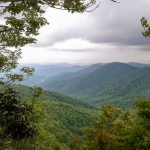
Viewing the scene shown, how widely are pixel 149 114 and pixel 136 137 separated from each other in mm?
2595

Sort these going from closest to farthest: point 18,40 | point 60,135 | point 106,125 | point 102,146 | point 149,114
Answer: point 18,40, point 149,114, point 102,146, point 106,125, point 60,135

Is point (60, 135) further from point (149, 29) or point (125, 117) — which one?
point (149, 29)

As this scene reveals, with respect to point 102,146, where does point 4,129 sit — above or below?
above

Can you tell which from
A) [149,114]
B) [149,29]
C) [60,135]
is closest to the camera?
[149,29]

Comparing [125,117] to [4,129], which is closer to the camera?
[4,129]

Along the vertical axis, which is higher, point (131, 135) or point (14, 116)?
point (14, 116)

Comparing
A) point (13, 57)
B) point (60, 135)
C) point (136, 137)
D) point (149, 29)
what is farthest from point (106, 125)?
point (60, 135)

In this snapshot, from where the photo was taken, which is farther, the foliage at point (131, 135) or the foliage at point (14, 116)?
the foliage at point (131, 135)

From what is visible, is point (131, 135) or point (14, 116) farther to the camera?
point (131, 135)

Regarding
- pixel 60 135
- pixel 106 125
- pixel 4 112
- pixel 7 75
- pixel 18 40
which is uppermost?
pixel 18 40

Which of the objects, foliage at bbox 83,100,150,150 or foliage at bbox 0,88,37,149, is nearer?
foliage at bbox 0,88,37,149

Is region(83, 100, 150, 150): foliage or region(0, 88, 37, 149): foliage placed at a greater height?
region(0, 88, 37, 149): foliage

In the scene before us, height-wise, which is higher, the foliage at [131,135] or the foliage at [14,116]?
the foliage at [14,116]

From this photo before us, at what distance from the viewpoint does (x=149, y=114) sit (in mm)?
30312
